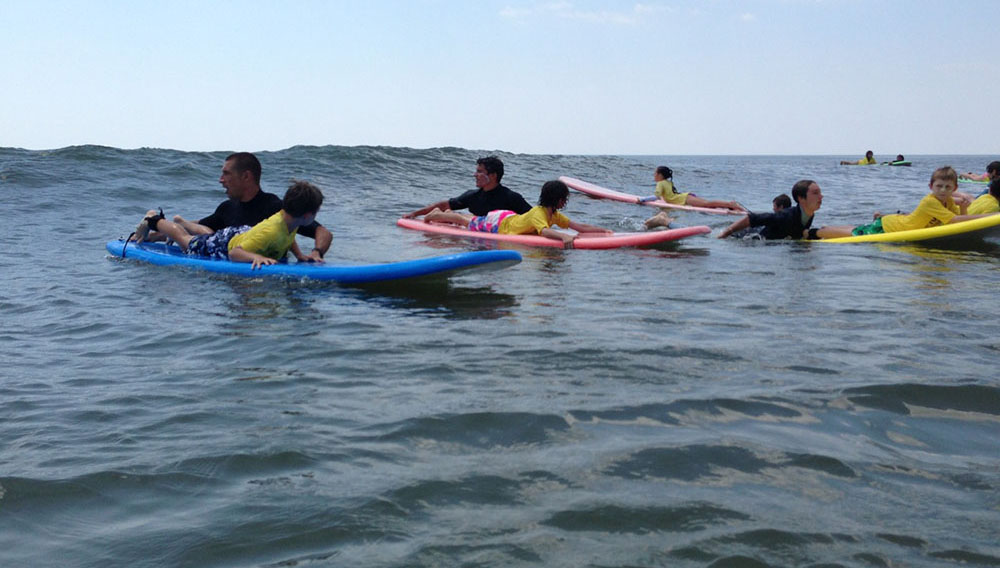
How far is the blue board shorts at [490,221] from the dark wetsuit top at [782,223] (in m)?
3.04

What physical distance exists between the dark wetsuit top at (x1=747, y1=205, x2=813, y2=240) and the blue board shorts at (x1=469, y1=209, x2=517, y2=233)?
3.04 metres

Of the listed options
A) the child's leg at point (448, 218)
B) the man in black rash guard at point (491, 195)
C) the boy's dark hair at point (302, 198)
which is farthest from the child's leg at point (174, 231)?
the child's leg at point (448, 218)

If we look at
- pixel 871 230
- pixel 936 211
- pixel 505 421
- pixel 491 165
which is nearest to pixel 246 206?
pixel 491 165

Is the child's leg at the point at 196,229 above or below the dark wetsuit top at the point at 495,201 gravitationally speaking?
below

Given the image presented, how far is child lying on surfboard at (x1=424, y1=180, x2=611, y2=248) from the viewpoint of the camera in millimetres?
10281

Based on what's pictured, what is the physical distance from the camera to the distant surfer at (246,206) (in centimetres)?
805

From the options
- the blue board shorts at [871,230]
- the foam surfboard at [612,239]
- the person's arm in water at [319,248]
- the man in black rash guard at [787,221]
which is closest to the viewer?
the person's arm in water at [319,248]

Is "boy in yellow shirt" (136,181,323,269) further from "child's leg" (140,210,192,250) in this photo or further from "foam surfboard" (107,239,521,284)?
"foam surfboard" (107,239,521,284)

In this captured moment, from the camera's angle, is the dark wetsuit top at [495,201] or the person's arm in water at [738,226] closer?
the person's arm in water at [738,226]

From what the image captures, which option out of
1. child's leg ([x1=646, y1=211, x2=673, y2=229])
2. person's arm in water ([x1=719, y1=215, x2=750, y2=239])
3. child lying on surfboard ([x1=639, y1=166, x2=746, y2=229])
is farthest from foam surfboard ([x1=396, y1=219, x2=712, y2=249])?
child lying on surfboard ([x1=639, y1=166, x2=746, y2=229])

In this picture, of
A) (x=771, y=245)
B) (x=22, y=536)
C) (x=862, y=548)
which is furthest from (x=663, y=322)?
(x=771, y=245)

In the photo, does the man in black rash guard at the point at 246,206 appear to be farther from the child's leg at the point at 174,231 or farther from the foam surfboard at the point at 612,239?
the foam surfboard at the point at 612,239

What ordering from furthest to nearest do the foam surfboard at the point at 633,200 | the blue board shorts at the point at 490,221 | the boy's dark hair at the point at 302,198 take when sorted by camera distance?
the foam surfboard at the point at 633,200 → the blue board shorts at the point at 490,221 → the boy's dark hair at the point at 302,198

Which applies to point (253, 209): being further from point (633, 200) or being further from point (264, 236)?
point (633, 200)
